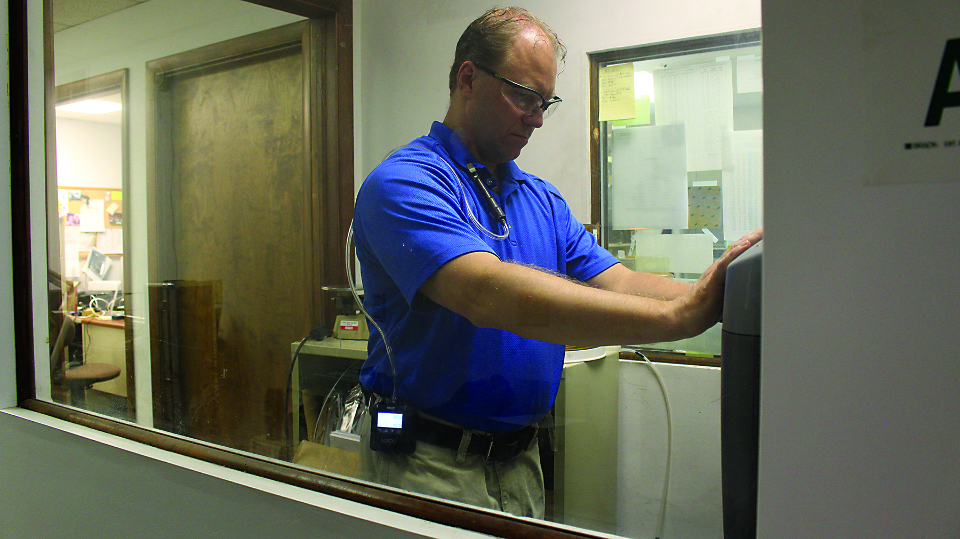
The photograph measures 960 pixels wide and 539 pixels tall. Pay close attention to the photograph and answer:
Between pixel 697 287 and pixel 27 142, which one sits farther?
pixel 27 142

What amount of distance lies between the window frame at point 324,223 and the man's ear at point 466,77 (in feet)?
1.42

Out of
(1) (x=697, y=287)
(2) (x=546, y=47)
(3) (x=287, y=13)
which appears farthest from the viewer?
(3) (x=287, y=13)

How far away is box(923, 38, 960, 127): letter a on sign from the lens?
286 millimetres

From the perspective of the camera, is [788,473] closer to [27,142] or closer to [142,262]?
[27,142]

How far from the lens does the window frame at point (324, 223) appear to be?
630 millimetres

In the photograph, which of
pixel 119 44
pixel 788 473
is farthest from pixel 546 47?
pixel 119 44

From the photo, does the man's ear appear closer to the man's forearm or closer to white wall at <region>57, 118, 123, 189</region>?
the man's forearm

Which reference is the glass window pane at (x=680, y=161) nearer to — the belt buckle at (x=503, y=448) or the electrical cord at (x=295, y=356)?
the belt buckle at (x=503, y=448)

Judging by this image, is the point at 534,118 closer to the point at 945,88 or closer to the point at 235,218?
the point at 945,88

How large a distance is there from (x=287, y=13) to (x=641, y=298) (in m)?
1.11

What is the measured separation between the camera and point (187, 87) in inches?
56.9

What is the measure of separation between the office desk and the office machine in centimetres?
66

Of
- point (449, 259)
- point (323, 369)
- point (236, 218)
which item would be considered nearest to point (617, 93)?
point (449, 259)

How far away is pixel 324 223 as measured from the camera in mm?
1275
